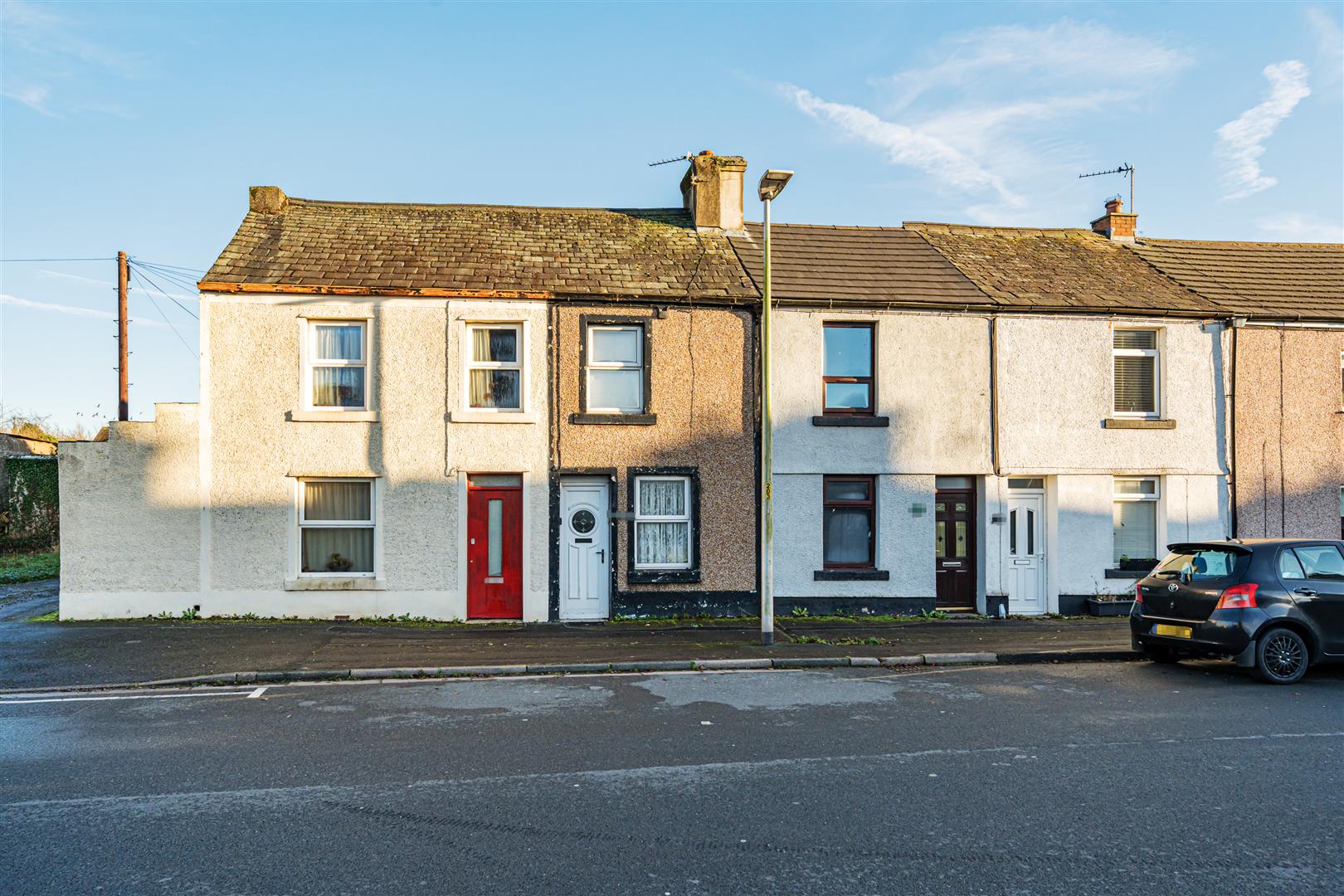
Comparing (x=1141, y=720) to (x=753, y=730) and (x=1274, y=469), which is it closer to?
(x=753, y=730)

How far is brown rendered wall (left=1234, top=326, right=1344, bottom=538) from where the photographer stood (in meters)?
16.8

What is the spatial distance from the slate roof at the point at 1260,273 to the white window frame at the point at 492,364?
12890mm

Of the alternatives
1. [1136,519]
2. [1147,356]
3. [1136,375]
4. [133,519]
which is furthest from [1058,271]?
[133,519]

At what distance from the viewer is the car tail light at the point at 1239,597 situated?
1027 centimetres

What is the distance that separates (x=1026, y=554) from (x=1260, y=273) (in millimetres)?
8293

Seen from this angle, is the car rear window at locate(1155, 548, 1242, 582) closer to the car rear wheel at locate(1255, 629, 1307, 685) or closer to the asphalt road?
the car rear wheel at locate(1255, 629, 1307, 685)

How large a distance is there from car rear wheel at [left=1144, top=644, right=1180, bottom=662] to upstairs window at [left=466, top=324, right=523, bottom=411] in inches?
389

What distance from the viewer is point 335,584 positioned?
48.0 ft

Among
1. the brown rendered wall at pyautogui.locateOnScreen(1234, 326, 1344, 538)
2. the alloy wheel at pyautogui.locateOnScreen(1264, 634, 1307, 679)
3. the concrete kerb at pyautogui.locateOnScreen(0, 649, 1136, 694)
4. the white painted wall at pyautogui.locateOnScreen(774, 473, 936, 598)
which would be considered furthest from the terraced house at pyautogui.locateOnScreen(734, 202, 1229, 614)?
the alloy wheel at pyautogui.locateOnScreen(1264, 634, 1307, 679)

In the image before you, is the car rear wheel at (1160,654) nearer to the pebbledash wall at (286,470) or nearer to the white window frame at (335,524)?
the pebbledash wall at (286,470)

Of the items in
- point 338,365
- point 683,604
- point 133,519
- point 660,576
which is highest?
point 338,365

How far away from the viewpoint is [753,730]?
805cm

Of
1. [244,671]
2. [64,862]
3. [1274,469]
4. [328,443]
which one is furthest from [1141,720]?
[328,443]

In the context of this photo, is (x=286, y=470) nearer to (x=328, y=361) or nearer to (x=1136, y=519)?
(x=328, y=361)
